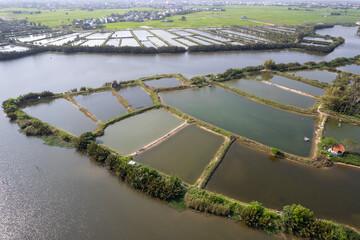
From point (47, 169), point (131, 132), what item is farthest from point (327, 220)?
point (47, 169)

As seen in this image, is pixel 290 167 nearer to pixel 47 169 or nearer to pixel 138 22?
pixel 47 169

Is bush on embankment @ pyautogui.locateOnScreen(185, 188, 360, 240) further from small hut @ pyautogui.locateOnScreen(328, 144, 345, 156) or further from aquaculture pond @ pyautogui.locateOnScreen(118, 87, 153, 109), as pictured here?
aquaculture pond @ pyautogui.locateOnScreen(118, 87, 153, 109)

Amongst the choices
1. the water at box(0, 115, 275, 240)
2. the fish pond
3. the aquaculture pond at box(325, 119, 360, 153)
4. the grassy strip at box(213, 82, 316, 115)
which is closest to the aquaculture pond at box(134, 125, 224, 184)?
the water at box(0, 115, 275, 240)

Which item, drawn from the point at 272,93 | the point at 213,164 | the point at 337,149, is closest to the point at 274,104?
the point at 272,93

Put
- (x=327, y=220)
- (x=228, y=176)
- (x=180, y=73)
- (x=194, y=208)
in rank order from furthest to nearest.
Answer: (x=180, y=73) → (x=228, y=176) → (x=194, y=208) → (x=327, y=220)

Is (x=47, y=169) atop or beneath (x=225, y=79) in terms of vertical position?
beneath

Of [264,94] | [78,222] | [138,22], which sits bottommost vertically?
[78,222]
